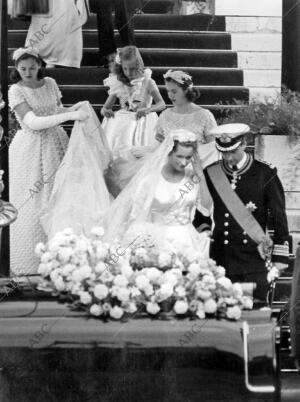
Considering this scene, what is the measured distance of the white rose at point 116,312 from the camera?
8.60 meters

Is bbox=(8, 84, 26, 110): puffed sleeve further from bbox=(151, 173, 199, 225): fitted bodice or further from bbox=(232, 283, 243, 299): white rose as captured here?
bbox=(232, 283, 243, 299): white rose

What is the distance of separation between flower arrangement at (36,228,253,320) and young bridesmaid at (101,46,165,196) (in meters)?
3.34

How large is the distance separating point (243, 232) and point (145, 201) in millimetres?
865

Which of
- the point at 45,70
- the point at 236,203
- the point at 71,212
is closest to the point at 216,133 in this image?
the point at 236,203

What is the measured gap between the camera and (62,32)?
1485 cm

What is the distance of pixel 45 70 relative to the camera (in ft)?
48.5

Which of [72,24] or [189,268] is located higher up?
[72,24]

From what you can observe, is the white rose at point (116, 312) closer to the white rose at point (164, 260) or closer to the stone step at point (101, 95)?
the white rose at point (164, 260)

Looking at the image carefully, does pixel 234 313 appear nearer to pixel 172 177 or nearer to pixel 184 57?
pixel 172 177

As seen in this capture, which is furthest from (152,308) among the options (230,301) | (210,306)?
(230,301)

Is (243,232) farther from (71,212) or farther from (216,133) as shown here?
(71,212)

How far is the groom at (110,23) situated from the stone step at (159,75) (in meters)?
0.22

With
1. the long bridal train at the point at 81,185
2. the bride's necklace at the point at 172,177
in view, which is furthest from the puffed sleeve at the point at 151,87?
the bride's necklace at the point at 172,177

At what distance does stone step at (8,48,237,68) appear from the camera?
15500mm
